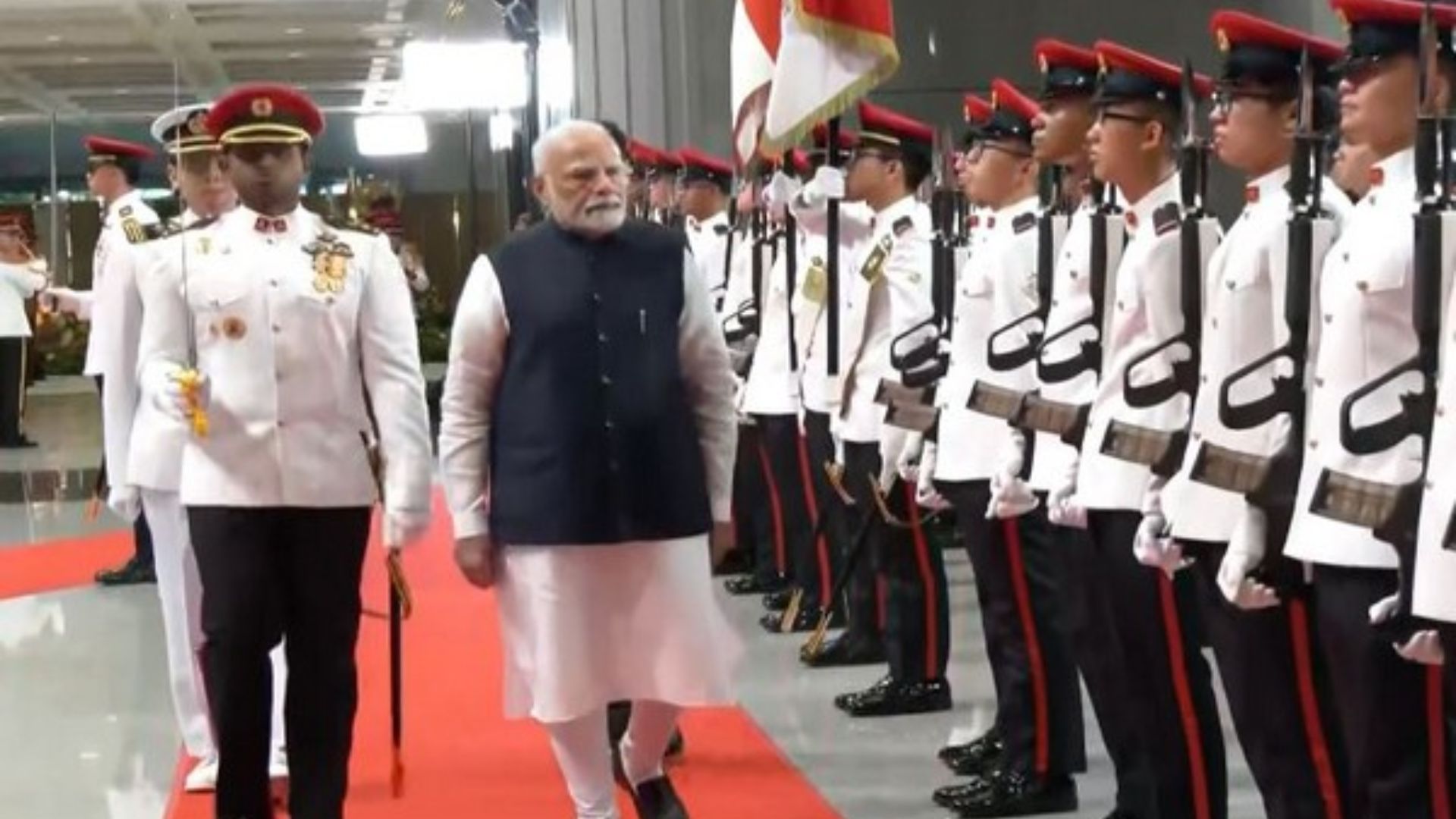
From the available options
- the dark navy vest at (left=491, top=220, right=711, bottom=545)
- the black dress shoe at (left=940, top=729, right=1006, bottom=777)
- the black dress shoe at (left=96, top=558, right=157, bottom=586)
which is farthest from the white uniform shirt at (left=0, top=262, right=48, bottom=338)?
the dark navy vest at (left=491, top=220, right=711, bottom=545)

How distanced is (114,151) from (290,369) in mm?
3600

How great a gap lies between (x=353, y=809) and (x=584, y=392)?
4.42 feet

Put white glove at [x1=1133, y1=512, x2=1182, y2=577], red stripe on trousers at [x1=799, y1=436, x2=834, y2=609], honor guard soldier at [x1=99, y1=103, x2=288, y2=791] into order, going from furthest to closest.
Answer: red stripe on trousers at [x1=799, y1=436, x2=834, y2=609] → honor guard soldier at [x1=99, y1=103, x2=288, y2=791] → white glove at [x1=1133, y1=512, x2=1182, y2=577]

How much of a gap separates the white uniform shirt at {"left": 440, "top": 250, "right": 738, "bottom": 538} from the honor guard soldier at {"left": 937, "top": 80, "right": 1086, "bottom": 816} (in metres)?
0.64

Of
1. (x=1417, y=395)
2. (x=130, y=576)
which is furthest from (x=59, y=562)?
(x=1417, y=395)

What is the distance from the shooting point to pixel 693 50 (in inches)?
462

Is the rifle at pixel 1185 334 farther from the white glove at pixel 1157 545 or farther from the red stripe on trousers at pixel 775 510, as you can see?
the red stripe on trousers at pixel 775 510

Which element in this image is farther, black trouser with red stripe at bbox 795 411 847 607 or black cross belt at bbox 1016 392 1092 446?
black trouser with red stripe at bbox 795 411 847 607

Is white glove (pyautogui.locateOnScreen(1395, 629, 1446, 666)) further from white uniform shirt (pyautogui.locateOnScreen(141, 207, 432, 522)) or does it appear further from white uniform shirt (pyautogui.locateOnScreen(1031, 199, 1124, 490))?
white uniform shirt (pyautogui.locateOnScreen(141, 207, 432, 522))

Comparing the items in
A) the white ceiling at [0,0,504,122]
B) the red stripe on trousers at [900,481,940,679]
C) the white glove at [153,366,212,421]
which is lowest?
the red stripe on trousers at [900,481,940,679]

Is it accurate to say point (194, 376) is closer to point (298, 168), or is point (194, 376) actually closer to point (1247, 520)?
point (298, 168)

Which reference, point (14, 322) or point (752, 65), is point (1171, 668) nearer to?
point (752, 65)

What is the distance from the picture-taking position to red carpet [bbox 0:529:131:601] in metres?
Result: 8.64

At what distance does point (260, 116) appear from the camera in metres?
4.29
